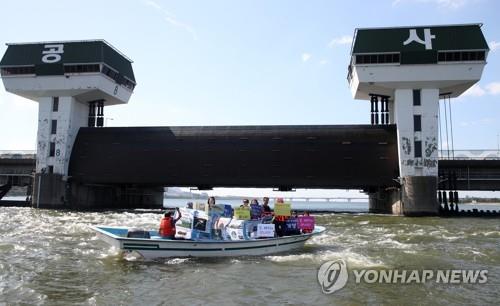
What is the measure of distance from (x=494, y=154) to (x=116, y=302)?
50916mm

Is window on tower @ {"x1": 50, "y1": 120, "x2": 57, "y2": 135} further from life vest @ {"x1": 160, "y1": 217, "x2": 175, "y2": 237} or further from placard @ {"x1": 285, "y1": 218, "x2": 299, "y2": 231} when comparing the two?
placard @ {"x1": 285, "y1": 218, "x2": 299, "y2": 231}

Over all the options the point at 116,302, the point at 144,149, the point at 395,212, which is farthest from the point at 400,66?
the point at 116,302

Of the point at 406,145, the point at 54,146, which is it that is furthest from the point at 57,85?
the point at 406,145

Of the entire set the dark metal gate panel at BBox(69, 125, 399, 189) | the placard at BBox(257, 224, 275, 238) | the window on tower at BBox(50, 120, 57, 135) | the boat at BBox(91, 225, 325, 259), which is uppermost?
the window on tower at BBox(50, 120, 57, 135)

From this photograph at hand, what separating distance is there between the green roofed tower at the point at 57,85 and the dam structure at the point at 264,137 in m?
0.14

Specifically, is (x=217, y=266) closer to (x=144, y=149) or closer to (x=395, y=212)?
(x=395, y=212)

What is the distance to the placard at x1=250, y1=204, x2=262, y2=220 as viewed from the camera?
69.8 ft

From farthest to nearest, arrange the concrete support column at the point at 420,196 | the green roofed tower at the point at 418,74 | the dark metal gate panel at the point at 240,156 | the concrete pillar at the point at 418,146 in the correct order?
the dark metal gate panel at the point at 240,156 → the green roofed tower at the point at 418,74 → the concrete pillar at the point at 418,146 → the concrete support column at the point at 420,196

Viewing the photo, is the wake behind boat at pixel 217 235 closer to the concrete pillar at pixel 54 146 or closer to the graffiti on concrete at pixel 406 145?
the graffiti on concrete at pixel 406 145

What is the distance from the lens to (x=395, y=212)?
4997 cm

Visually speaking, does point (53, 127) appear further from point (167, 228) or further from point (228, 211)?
point (167, 228)

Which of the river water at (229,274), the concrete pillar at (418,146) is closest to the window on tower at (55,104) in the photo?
the river water at (229,274)

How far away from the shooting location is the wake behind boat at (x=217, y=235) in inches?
720

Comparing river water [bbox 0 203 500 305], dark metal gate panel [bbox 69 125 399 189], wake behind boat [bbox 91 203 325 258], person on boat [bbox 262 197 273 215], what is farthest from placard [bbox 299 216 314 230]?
dark metal gate panel [bbox 69 125 399 189]
